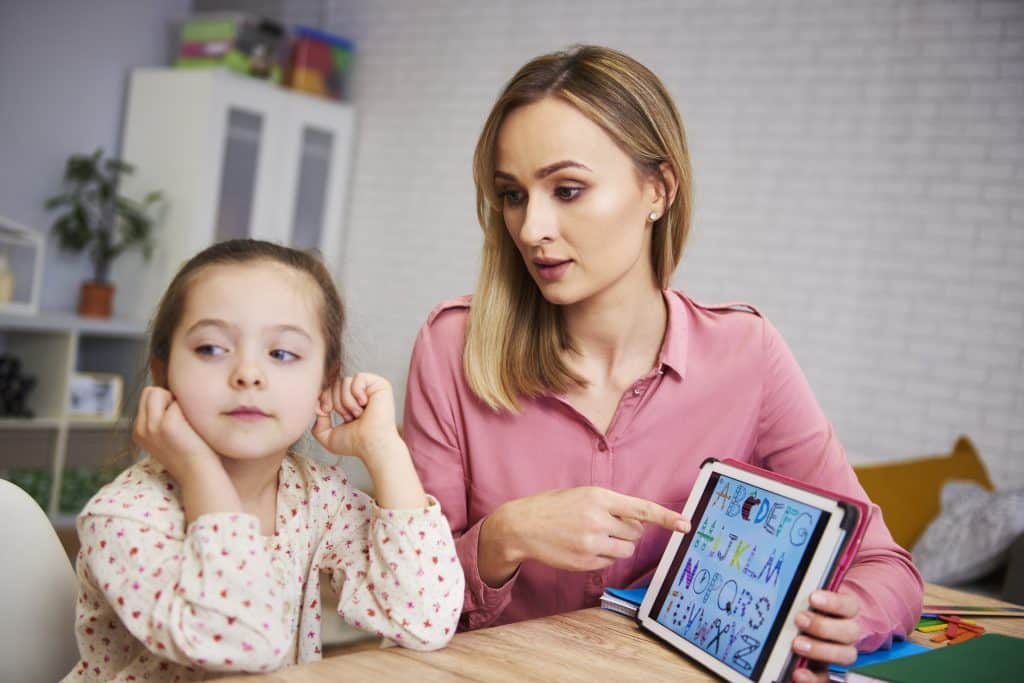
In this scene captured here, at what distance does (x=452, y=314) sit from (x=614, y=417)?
1.01 feet

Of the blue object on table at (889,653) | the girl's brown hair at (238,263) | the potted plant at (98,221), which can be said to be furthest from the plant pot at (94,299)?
the blue object on table at (889,653)

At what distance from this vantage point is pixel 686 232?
1698mm

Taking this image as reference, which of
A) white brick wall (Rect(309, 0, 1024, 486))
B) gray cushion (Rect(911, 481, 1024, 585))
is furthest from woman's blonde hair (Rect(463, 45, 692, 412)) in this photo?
white brick wall (Rect(309, 0, 1024, 486))

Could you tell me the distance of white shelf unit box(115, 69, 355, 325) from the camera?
539 cm

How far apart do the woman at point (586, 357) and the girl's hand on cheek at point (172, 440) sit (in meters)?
0.43

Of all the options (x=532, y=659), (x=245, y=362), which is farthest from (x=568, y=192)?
(x=532, y=659)

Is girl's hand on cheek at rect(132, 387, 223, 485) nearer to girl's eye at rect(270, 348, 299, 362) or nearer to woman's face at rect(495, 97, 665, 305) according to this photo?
girl's eye at rect(270, 348, 299, 362)

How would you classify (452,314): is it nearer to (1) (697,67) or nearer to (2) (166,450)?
(2) (166,450)

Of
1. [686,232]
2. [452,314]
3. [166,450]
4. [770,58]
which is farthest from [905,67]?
[166,450]

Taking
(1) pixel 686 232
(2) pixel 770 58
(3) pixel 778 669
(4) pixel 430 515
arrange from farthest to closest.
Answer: (2) pixel 770 58 → (1) pixel 686 232 → (4) pixel 430 515 → (3) pixel 778 669

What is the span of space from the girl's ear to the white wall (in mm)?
4435

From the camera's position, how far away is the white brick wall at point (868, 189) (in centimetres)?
415

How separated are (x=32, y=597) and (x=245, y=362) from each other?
0.40 m

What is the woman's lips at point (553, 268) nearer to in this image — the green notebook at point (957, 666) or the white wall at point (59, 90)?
the green notebook at point (957, 666)
